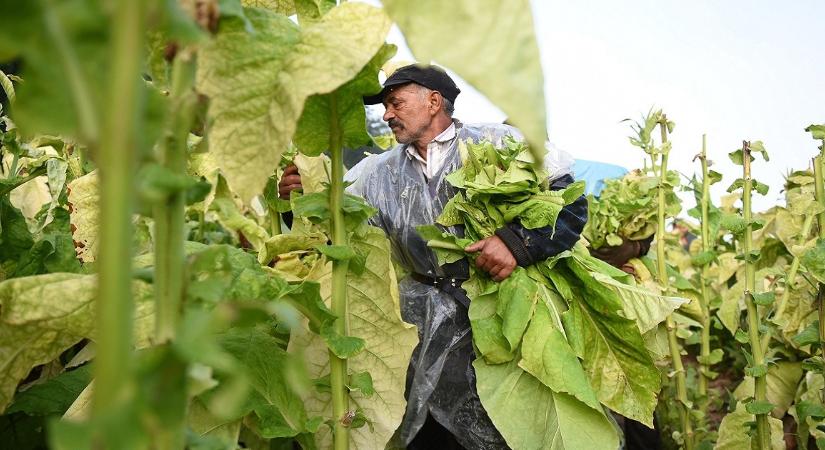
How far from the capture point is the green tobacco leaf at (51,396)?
1.40m

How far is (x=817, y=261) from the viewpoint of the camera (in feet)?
7.23

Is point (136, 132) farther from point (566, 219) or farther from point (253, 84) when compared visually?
point (566, 219)

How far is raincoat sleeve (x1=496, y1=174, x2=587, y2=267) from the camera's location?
204cm

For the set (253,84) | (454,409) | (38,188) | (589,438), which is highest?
(253,84)

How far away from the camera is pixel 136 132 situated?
0.45 meters

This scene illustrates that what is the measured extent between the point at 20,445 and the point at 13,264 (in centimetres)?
37

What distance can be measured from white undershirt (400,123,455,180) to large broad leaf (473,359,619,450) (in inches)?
27.4

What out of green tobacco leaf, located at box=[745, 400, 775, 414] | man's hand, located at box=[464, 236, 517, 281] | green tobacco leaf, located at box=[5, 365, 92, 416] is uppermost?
man's hand, located at box=[464, 236, 517, 281]

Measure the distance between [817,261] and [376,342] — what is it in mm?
1339

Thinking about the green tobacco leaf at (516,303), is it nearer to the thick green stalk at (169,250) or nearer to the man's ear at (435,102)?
the man's ear at (435,102)

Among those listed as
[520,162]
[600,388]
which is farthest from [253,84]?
[600,388]

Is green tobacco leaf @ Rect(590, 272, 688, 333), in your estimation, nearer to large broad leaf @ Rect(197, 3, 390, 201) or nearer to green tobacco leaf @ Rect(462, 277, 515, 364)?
green tobacco leaf @ Rect(462, 277, 515, 364)

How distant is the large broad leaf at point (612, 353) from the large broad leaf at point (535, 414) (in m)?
0.13

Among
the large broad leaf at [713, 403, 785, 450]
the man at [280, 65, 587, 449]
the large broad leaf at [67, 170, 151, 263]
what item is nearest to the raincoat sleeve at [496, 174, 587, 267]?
the man at [280, 65, 587, 449]
